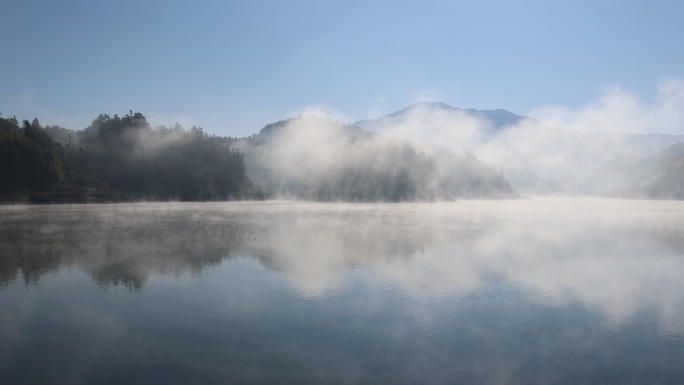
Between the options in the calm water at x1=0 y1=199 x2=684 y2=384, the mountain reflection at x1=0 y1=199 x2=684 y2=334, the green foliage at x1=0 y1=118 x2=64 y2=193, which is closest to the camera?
the calm water at x1=0 y1=199 x2=684 y2=384

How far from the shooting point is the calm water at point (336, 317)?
624 inches

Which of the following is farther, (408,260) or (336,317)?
(408,260)

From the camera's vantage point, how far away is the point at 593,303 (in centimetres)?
2570

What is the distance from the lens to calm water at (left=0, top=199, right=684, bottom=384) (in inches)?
624

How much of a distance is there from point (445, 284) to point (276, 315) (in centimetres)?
1245

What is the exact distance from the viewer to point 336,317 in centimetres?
2231

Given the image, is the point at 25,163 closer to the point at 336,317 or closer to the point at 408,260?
the point at 408,260

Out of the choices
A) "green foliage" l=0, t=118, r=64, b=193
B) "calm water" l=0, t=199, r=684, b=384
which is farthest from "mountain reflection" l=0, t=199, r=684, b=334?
"green foliage" l=0, t=118, r=64, b=193

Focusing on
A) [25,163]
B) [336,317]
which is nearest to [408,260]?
[336,317]

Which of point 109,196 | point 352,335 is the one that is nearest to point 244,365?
point 352,335

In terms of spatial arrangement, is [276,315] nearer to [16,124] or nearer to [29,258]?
[29,258]

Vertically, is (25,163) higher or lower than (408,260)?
higher

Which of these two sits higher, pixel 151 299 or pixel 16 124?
pixel 16 124

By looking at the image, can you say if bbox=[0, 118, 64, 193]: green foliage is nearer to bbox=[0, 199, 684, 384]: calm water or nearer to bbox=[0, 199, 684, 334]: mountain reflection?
bbox=[0, 199, 684, 334]: mountain reflection
